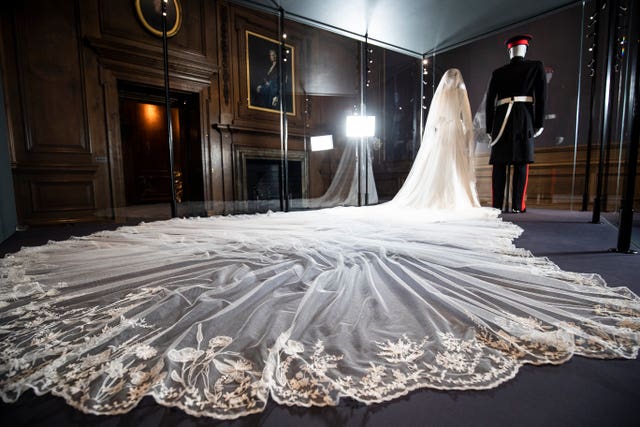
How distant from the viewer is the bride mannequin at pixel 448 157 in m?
3.41

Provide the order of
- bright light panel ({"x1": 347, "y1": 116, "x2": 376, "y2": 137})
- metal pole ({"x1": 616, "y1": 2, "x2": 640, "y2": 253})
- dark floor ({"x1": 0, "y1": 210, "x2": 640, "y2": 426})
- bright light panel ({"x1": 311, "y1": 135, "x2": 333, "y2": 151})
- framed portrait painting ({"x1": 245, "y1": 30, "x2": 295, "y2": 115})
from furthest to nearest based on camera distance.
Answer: bright light panel ({"x1": 311, "y1": 135, "x2": 333, "y2": 151})
framed portrait painting ({"x1": 245, "y1": 30, "x2": 295, "y2": 115})
bright light panel ({"x1": 347, "y1": 116, "x2": 376, "y2": 137})
metal pole ({"x1": 616, "y1": 2, "x2": 640, "y2": 253})
dark floor ({"x1": 0, "y1": 210, "x2": 640, "y2": 426})

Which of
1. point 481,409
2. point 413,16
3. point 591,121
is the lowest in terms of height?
point 481,409

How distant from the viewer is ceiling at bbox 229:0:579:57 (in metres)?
3.37

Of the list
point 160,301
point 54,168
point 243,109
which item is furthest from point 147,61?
point 160,301

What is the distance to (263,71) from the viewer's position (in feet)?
16.4

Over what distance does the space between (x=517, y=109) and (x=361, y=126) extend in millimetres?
1900

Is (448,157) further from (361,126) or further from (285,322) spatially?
(285,322)

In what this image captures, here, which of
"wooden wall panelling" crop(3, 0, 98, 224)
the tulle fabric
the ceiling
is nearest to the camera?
"wooden wall panelling" crop(3, 0, 98, 224)

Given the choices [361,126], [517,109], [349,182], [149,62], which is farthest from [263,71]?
[517,109]

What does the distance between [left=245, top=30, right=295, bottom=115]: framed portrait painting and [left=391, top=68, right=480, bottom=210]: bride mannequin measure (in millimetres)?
2465

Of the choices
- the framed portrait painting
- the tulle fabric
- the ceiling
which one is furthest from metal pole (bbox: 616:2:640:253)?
the framed portrait painting

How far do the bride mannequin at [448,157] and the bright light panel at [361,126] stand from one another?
A: 0.96 m

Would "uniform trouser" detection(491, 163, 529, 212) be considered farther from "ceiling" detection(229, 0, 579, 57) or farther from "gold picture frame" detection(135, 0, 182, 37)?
"gold picture frame" detection(135, 0, 182, 37)

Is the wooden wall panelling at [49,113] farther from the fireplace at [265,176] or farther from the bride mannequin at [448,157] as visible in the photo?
the bride mannequin at [448,157]
